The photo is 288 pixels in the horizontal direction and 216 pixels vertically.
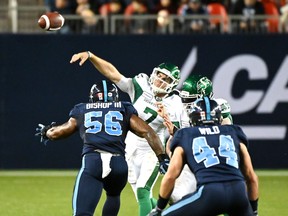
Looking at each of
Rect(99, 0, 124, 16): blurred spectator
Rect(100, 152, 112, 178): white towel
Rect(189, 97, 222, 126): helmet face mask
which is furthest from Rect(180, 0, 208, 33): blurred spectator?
Rect(189, 97, 222, 126): helmet face mask

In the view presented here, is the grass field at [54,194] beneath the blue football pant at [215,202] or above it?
beneath

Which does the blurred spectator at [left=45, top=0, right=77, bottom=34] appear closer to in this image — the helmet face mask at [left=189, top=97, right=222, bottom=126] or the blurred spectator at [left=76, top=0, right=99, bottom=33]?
the blurred spectator at [left=76, top=0, right=99, bottom=33]

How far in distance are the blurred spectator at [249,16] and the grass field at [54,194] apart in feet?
8.43

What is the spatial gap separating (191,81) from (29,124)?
6.94 meters

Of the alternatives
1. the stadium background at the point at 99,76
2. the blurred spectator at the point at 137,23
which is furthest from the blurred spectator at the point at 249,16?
the blurred spectator at the point at 137,23

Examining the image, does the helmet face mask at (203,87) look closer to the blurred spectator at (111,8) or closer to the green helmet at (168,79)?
the green helmet at (168,79)

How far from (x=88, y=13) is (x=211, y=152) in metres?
9.75

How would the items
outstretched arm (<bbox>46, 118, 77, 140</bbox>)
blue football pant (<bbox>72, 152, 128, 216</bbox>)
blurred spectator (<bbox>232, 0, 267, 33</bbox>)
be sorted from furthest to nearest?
1. blurred spectator (<bbox>232, 0, 267, 33</bbox>)
2. outstretched arm (<bbox>46, 118, 77, 140</bbox>)
3. blue football pant (<bbox>72, 152, 128, 216</bbox>)

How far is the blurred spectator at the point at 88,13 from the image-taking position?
1678 cm

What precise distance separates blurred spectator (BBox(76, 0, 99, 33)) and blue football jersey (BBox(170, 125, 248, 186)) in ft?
29.5

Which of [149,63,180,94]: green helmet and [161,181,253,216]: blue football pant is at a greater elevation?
[149,63,180,94]: green helmet

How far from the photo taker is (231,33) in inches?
663

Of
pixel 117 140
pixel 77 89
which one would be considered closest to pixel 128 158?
pixel 117 140

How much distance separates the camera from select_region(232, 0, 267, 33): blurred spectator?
56.2 feet
